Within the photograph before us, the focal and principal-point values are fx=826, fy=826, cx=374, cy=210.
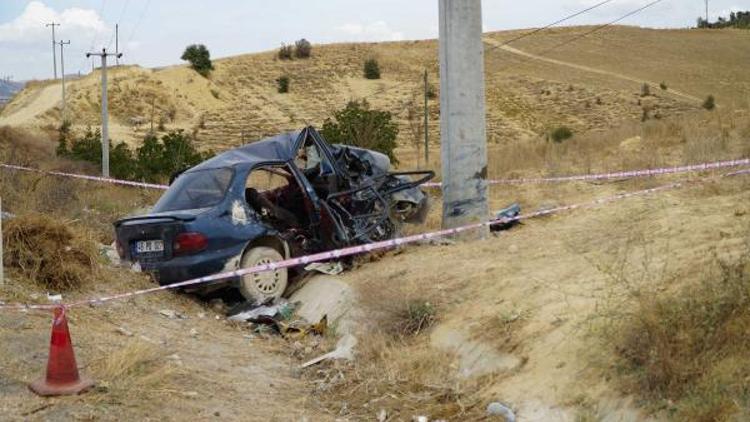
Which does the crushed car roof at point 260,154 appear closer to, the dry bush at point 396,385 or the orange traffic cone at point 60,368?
the dry bush at point 396,385

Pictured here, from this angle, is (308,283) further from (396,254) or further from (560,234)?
(560,234)

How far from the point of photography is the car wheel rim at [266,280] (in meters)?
8.71

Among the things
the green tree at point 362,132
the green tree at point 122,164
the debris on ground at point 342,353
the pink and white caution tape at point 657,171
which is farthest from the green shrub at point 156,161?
the debris on ground at point 342,353

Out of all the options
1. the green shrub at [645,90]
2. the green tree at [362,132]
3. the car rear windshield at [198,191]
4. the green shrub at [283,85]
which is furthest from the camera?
the green shrub at [283,85]

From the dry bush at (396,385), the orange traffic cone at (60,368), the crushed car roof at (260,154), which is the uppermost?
the crushed car roof at (260,154)

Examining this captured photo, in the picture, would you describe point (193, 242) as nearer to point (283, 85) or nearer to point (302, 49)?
point (283, 85)

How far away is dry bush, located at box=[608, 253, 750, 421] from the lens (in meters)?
3.92

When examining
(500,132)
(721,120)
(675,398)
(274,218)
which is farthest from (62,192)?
(500,132)

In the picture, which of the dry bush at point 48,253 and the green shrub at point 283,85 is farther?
the green shrub at point 283,85

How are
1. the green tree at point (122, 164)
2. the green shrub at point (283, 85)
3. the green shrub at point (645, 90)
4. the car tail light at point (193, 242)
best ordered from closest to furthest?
the car tail light at point (193, 242) → the green tree at point (122, 164) → the green shrub at point (645, 90) → the green shrub at point (283, 85)

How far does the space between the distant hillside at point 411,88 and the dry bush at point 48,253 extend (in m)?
40.9

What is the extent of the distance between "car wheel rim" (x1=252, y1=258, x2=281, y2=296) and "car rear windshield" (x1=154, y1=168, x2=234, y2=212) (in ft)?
2.89

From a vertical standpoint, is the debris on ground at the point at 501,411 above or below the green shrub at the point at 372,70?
below

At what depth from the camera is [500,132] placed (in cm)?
5556
